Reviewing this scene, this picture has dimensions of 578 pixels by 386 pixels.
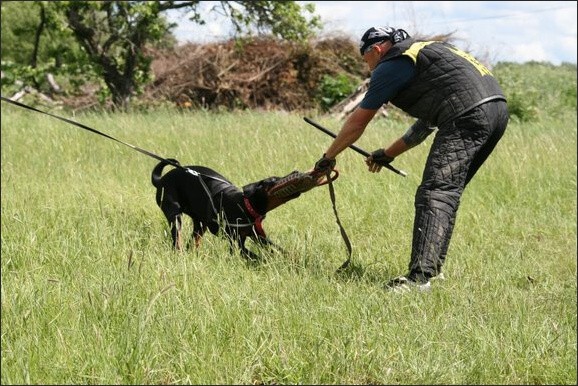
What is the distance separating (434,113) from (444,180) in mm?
442

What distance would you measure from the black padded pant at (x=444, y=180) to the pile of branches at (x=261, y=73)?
13011mm

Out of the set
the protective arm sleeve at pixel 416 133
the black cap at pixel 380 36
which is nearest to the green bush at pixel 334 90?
the protective arm sleeve at pixel 416 133

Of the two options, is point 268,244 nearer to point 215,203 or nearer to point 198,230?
point 215,203

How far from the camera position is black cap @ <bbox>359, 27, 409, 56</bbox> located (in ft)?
14.5

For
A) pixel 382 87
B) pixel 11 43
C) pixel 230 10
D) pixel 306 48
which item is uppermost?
pixel 382 87

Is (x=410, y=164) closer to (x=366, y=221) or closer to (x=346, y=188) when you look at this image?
(x=346, y=188)

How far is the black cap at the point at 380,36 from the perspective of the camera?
442 cm

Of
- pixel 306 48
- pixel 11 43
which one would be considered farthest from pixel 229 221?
pixel 11 43

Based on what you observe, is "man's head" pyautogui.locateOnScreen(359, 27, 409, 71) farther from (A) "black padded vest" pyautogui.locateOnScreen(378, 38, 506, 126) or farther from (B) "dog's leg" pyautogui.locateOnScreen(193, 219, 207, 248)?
(B) "dog's leg" pyautogui.locateOnScreen(193, 219, 207, 248)

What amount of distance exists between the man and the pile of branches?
508 inches

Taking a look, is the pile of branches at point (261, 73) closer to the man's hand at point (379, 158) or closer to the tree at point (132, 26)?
the tree at point (132, 26)

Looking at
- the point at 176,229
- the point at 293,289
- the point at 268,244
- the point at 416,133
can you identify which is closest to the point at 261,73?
the point at 176,229

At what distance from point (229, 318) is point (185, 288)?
360mm

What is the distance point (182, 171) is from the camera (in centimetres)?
513
